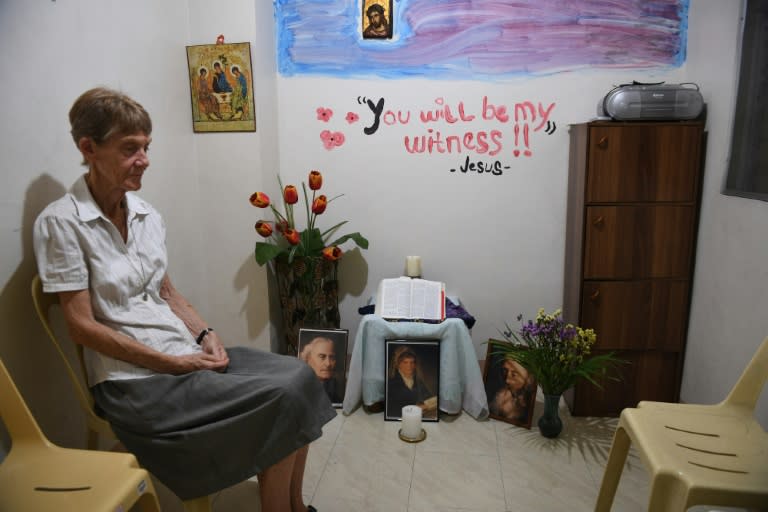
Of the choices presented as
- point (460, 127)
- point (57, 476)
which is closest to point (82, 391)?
point (57, 476)

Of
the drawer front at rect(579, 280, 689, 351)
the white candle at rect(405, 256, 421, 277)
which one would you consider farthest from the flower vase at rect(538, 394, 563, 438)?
the white candle at rect(405, 256, 421, 277)

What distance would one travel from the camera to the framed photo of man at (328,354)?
2549mm

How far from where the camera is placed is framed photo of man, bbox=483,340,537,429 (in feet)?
7.62

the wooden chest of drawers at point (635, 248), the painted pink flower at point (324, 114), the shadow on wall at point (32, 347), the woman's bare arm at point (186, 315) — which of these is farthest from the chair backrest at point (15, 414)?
the wooden chest of drawers at point (635, 248)

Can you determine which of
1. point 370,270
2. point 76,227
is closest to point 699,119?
point 370,270

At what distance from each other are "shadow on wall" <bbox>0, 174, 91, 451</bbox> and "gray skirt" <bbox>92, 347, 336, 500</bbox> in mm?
210

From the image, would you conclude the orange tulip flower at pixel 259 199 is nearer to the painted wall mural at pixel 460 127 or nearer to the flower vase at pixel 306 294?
the flower vase at pixel 306 294

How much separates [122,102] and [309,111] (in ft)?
4.29

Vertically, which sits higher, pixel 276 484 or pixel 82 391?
pixel 82 391

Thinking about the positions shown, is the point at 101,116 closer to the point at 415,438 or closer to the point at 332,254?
the point at 332,254

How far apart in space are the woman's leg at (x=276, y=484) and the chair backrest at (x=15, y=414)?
0.59m

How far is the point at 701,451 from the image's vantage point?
1378 mm

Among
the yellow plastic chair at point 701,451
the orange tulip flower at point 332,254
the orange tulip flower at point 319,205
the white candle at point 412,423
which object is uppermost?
the orange tulip flower at point 319,205

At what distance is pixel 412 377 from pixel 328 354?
0.45 metres
